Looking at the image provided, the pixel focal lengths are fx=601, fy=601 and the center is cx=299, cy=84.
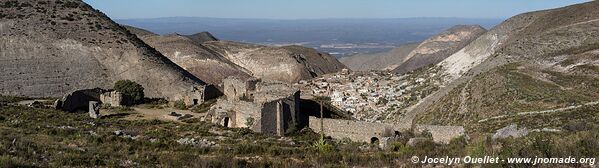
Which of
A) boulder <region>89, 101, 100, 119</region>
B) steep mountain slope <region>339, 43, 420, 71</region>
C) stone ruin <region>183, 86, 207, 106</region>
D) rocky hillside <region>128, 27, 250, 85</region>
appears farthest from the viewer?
steep mountain slope <region>339, 43, 420, 71</region>

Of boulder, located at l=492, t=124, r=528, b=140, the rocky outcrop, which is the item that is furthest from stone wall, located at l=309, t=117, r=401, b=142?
the rocky outcrop

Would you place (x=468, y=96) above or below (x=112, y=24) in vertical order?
below

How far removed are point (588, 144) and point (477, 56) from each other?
117 ft

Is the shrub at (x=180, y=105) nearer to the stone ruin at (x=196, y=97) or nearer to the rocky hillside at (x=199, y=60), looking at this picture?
the stone ruin at (x=196, y=97)

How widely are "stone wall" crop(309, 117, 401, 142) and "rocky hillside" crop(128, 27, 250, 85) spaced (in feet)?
139

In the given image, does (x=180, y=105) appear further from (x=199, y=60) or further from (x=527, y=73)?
(x=199, y=60)

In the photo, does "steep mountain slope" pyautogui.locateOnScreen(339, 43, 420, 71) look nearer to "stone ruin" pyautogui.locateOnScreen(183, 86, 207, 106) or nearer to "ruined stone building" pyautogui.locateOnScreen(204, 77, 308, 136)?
"stone ruin" pyautogui.locateOnScreen(183, 86, 207, 106)

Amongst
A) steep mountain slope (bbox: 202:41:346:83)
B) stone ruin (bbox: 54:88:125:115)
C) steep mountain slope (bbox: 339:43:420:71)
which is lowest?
steep mountain slope (bbox: 339:43:420:71)

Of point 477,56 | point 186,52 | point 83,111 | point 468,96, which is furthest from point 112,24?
point 468,96

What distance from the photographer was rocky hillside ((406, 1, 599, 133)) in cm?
2669

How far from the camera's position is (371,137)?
23062mm

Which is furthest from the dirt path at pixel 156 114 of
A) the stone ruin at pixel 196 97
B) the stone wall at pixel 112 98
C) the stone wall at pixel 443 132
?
the stone wall at pixel 443 132

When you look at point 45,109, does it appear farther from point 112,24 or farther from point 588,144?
point 112,24

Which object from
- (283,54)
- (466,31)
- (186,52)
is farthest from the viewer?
(466,31)
